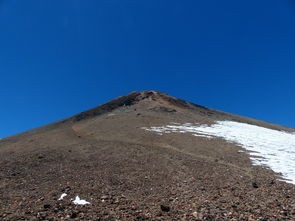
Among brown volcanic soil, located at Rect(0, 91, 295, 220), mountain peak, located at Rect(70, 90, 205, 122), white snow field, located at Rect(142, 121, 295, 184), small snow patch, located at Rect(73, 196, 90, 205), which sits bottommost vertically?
small snow patch, located at Rect(73, 196, 90, 205)

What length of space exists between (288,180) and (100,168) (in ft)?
28.0

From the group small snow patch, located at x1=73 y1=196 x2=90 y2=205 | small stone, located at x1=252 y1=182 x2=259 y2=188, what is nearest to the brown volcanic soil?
small stone, located at x1=252 y1=182 x2=259 y2=188

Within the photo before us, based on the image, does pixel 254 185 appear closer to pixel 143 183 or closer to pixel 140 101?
pixel 143 183

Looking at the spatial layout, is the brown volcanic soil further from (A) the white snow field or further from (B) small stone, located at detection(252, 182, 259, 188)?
(A) the white snow field

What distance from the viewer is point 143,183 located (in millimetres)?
12875

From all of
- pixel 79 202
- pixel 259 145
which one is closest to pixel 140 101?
pixel 259 145

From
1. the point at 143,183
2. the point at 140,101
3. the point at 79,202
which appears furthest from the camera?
the point at 140,101

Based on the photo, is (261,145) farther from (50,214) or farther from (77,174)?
(50,214)

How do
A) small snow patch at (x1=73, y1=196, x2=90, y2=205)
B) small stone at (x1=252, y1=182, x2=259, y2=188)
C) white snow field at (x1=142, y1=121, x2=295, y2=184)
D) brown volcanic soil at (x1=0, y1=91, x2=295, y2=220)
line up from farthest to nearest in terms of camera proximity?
white snow field at (x1=142, y1=121, x2=295, y2=184) < small stone at (x1=252, y1=182, x2=259, y2=188) < small snow patch at (x1=73, y1=196, x2=90, y2=205) < brown volcanic soil at (x1=0, y1=91, x2=295, y2=220)

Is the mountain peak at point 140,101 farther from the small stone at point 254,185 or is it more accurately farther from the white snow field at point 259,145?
the small stone at point 254,185

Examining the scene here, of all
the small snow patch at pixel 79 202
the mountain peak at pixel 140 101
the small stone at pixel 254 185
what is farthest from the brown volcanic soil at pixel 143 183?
the mountain peak at pixel 140 101

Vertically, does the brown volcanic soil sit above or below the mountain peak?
below

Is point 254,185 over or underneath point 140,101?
underneath

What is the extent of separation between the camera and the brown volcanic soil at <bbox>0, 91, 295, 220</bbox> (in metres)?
9.66
